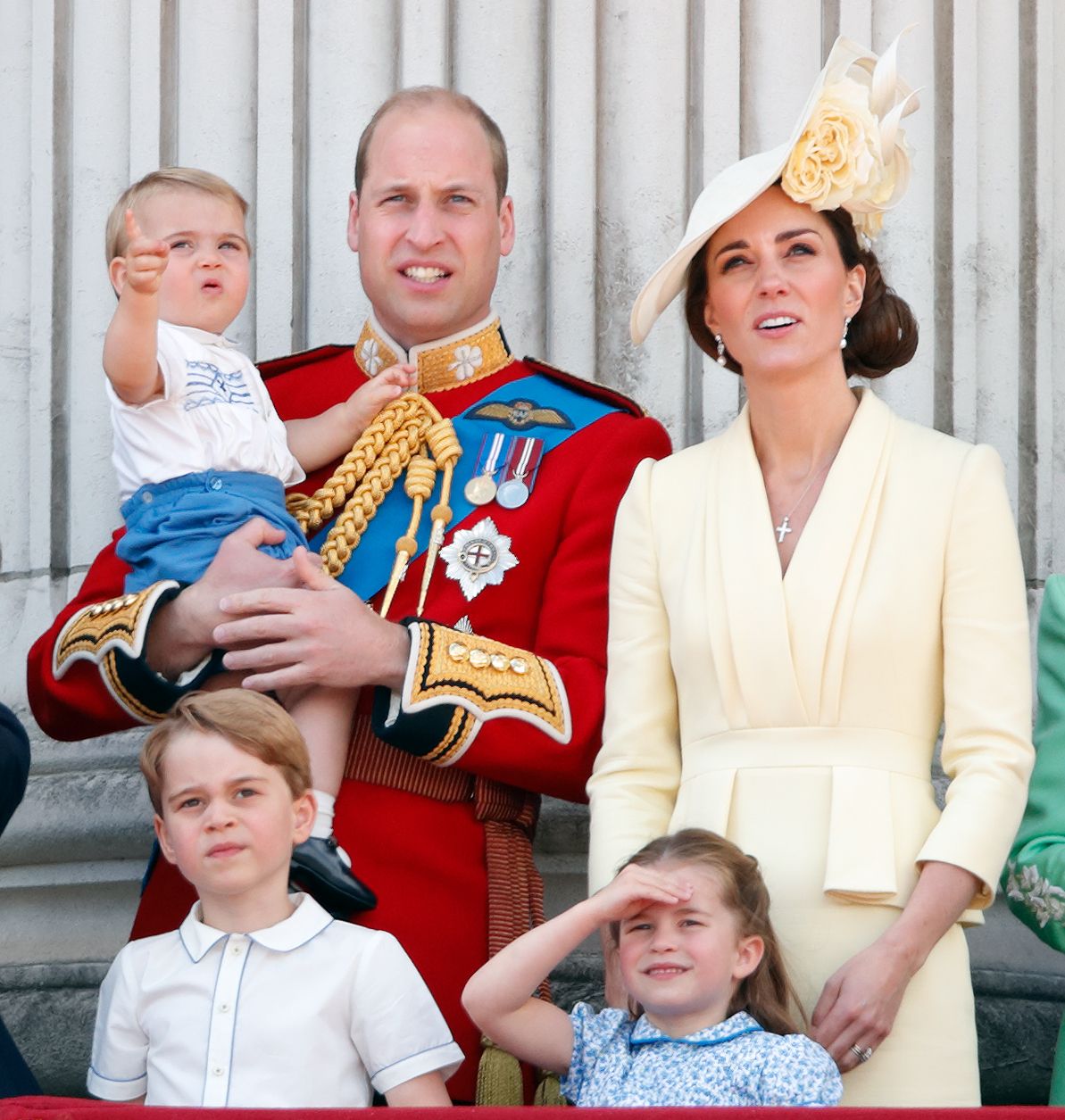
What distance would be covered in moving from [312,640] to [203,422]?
49 centimetres

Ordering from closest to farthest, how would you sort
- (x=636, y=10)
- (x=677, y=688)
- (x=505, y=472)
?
(x=677, y=688)
(x=505, y=472)
(x=636, y=10)

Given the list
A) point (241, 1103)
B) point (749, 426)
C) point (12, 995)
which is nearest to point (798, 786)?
point (749, 426)

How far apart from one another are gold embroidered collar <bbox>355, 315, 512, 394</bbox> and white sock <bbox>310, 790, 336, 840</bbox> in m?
0.87

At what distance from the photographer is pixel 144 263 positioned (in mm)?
3787

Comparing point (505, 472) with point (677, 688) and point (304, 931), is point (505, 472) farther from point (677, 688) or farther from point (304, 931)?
point (304, 931)

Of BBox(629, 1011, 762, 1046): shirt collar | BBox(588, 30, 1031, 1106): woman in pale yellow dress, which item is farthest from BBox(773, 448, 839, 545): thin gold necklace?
BBox(629, 1011, 762, 1046): shirt collar

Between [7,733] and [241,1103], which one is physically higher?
[7,733]

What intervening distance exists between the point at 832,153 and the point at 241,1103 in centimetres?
159

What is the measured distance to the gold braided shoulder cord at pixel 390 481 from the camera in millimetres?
4102

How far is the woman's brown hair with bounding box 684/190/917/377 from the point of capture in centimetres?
384

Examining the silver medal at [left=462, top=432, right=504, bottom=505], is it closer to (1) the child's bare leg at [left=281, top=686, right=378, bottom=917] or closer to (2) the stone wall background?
(1) the child's bare leg at [left=281, top=686, right=378, bottom=917]

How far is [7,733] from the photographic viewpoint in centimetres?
348

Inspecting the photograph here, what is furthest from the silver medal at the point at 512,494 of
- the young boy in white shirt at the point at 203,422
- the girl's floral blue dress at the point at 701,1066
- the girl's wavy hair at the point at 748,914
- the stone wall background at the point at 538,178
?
the girl's floral blue dress at the point at 701,1066

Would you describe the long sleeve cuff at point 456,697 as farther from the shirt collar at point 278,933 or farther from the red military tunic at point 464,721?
the shirt collar at point 278,933
